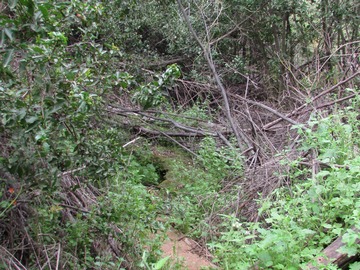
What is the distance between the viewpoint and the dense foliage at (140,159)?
8.41 ft

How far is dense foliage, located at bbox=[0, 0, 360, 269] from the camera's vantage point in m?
2.56

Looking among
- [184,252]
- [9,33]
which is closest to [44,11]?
[9,33]

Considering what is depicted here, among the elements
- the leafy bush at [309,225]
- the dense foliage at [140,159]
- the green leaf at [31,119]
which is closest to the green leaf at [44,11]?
the dense foliage at [140,159]

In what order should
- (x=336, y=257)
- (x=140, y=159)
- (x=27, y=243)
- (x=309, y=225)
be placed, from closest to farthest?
(x=27, y=243) → (x=336, y=257) → (x=309, y=225) → (x=140, y=159)

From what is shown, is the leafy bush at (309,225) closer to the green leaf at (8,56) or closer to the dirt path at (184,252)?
the dirt path at (184,252)

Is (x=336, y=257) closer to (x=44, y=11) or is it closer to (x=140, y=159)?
(x=44, y=11)

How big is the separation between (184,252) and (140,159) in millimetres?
2430

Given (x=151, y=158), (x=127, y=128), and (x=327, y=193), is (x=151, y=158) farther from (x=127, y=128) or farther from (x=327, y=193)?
(x=327, y=193)

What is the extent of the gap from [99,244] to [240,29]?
718 centimetres

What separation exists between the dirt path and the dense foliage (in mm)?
118

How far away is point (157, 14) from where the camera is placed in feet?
30.4

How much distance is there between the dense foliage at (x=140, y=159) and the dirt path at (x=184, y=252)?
12 cm

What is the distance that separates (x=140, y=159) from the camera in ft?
21.6

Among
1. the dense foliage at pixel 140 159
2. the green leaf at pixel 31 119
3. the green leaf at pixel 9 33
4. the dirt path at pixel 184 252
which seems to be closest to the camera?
the green leaf at pixel 9 33
